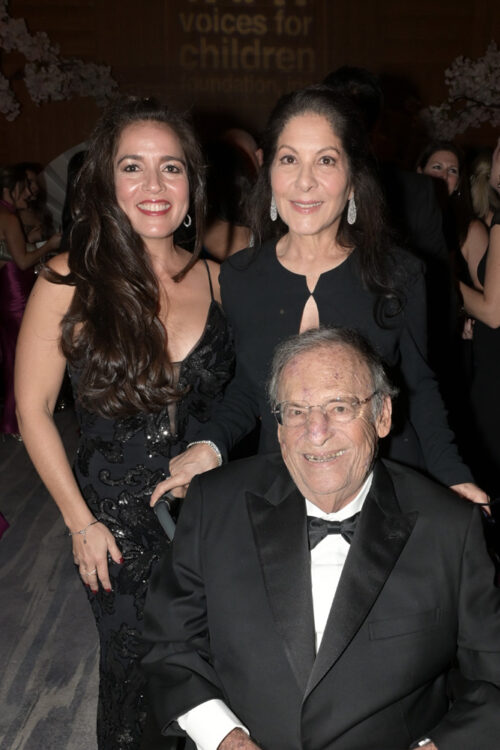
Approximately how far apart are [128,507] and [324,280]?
2.32 feet

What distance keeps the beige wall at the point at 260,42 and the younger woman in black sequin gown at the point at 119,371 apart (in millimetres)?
5740

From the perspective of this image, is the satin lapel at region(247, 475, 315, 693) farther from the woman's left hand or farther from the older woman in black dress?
the woman's left hand

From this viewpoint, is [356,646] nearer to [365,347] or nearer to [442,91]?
[365,347]

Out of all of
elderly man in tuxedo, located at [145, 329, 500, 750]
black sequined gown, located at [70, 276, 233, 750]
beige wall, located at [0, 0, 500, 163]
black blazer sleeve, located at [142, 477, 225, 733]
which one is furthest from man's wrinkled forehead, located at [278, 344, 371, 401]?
beige wall, located at [0, 0, 500, 163]

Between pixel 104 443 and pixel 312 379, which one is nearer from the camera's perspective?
pixel 312 379

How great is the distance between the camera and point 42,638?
11.0ft

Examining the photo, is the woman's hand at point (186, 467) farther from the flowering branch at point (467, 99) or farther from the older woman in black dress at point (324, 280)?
the flowering branch at point (467, 99)

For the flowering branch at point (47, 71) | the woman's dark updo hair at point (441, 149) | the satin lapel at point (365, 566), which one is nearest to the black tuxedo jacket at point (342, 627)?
the satin lapel at point (365, 566)

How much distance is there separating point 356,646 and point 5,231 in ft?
16.5

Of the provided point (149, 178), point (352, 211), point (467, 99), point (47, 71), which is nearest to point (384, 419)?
point (352, 211)

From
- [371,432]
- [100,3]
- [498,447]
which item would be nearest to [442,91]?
[100,3]

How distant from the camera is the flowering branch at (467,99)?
7598 millimetres

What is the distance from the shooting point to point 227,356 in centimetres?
219

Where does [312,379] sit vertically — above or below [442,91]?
below
